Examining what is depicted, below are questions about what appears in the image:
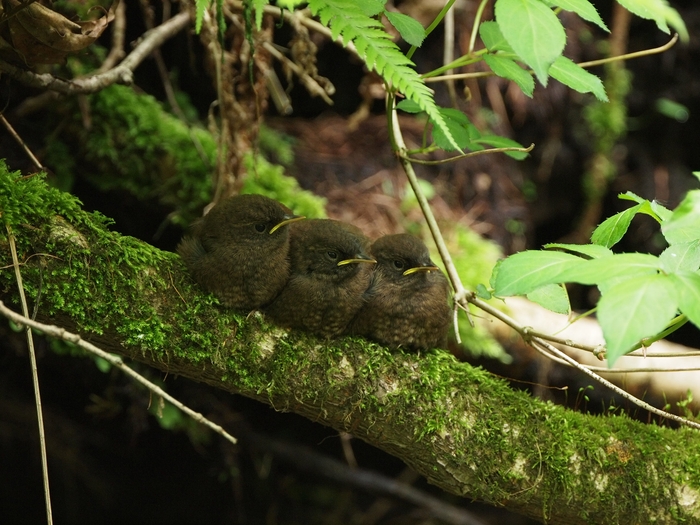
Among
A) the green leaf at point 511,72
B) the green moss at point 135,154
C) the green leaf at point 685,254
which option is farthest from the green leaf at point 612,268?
the green moss at point 135,154

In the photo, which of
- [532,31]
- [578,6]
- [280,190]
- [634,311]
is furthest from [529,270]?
[280,190]

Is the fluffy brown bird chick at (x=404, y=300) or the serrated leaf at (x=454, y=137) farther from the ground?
the serrated leaf at (x=454, y=137)

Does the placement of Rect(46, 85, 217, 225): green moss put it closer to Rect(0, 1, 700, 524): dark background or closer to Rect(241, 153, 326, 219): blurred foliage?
Rect(0, 1, 700, 524): dark background

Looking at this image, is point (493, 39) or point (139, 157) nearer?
point (493, 39)

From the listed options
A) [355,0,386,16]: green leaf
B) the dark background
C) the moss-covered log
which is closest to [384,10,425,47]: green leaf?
[355,0,386,16]: green leaf

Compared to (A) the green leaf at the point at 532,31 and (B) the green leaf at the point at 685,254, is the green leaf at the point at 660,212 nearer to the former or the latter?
(B) the green leaf at the point at 685,254

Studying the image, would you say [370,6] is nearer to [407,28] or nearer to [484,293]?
[407,28]

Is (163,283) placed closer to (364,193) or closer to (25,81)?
(25,81)
